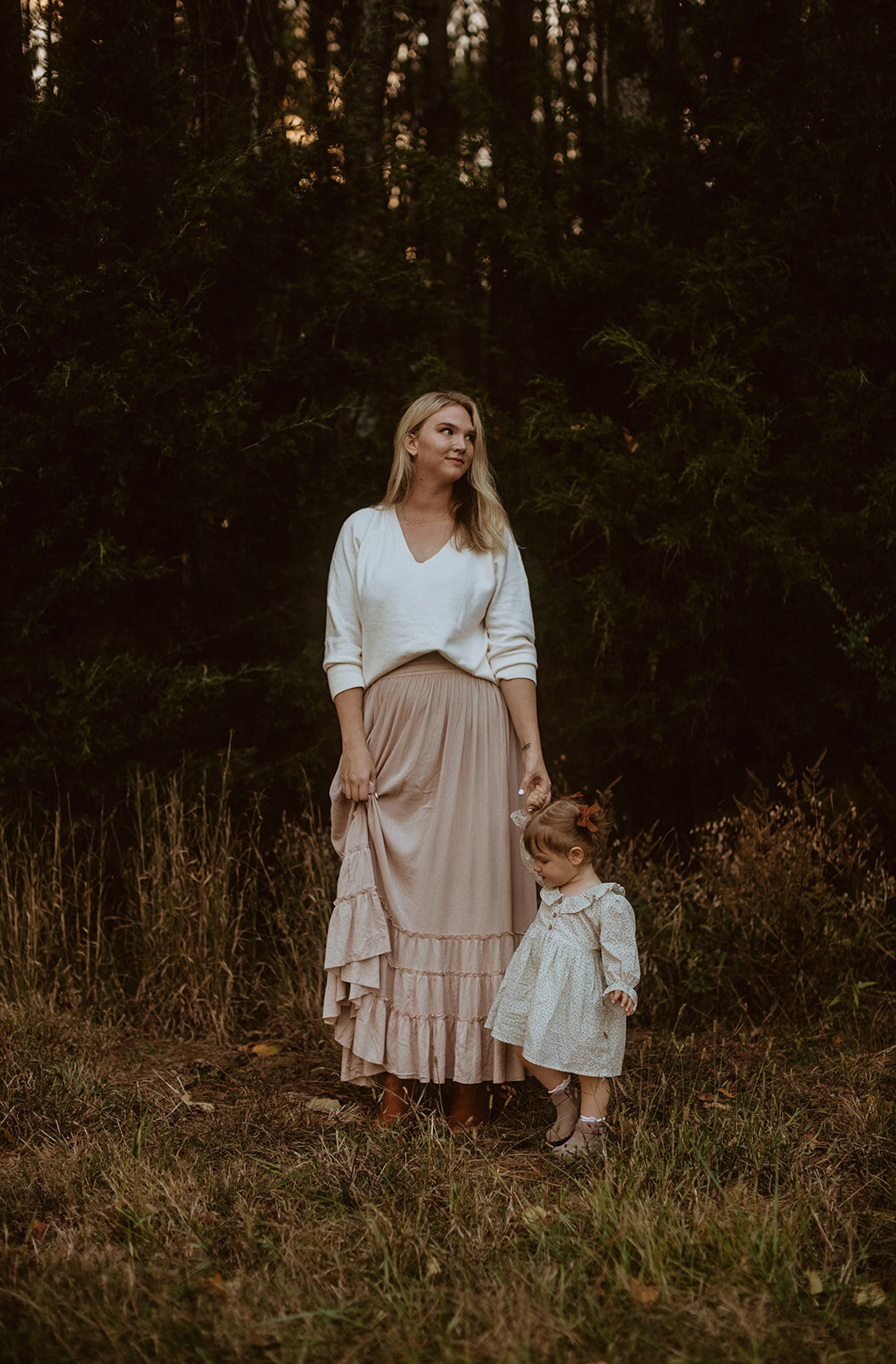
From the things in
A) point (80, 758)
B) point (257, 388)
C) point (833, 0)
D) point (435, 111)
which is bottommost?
A: point (80, 758)

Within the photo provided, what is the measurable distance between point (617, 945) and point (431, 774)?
774 mm

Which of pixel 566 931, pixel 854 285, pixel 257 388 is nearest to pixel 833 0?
pixel 854 285

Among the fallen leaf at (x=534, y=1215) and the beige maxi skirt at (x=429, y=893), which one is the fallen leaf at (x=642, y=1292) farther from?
the beige maxi skirt at (x=429, y=893)

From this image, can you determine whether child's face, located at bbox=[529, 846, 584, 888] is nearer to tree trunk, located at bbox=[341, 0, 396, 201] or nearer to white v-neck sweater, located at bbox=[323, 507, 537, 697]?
white v-neck sweater, located at bbox=[323, 507, 537, 697]

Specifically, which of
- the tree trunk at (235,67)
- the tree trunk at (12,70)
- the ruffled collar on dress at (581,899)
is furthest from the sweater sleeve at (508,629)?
the tree trunk at (12,70)

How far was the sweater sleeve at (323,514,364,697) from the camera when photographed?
3432 millimetres

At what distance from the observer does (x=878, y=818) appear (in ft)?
15.4

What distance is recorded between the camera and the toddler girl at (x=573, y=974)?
3.00 metres

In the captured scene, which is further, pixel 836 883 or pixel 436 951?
pixel 836 883

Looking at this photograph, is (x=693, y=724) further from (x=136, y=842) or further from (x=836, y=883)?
(x=136, y=842)

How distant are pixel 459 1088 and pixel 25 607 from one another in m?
2.60

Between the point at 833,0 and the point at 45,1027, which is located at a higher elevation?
the point at 833,0

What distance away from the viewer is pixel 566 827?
3029 millimetres

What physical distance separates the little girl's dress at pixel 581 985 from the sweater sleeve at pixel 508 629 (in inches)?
30.6
